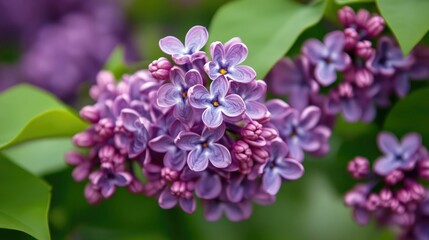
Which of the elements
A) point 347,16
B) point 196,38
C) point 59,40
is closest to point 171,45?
point 196,38

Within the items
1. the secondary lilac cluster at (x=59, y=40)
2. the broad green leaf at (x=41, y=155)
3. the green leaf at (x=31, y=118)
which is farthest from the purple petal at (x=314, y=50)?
the secondary lilac cluster at (x=59, y=40)

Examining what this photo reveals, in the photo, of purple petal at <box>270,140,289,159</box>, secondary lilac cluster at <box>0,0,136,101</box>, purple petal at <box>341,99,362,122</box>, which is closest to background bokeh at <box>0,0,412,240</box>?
secondary lilac cluster at <box>0,0,136,101</box>

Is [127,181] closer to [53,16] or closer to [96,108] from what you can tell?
[96,108]

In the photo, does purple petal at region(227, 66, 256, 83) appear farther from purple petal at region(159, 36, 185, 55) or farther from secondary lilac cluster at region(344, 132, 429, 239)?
secondary lilac cluster at region(344, 132, 429, 239)

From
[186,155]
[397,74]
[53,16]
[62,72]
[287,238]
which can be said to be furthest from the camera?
[53,16]

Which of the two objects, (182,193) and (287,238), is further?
(287,238)

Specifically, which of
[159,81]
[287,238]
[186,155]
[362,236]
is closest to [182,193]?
[186,155]
